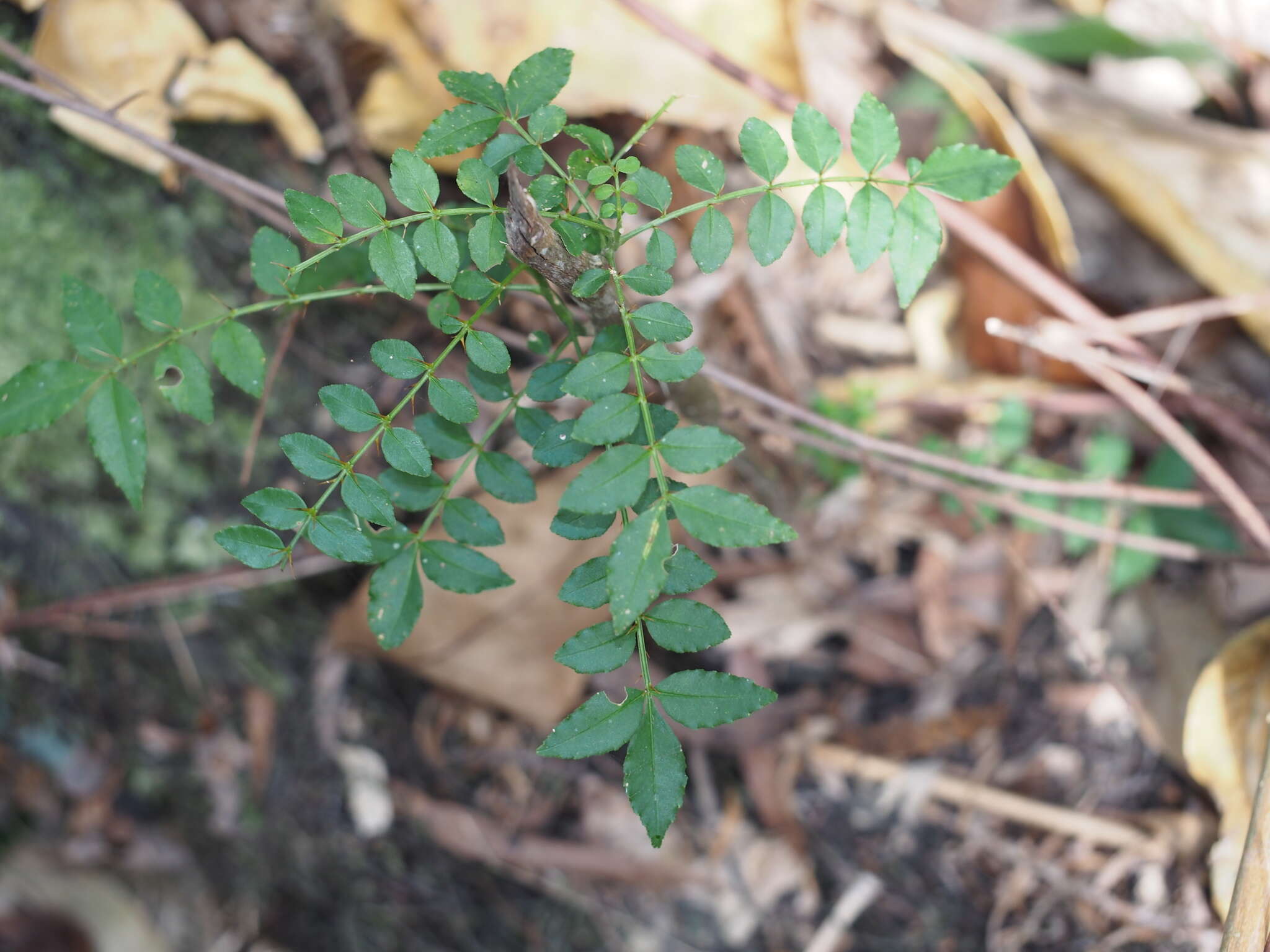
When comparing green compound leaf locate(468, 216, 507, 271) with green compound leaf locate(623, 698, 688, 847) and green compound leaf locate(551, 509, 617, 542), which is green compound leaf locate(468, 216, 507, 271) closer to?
green compound leaf locate(551, 509, 617, 542)

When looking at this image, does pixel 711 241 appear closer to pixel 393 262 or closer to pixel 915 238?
pixel 915 238

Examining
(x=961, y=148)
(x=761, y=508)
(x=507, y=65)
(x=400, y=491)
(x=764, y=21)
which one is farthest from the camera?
(x=764, y=21)

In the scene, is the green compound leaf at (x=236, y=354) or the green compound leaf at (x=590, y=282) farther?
the green compound leaf at (x=236, y=354)

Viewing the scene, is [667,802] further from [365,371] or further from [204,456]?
[204,456]

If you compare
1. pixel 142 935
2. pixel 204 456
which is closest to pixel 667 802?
pixel 204 456

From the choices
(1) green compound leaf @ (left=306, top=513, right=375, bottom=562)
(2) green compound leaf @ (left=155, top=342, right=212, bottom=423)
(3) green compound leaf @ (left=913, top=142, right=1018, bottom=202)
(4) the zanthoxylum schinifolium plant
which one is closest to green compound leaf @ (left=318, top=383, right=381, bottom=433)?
(4) the zanthoxylum schinifolium plant

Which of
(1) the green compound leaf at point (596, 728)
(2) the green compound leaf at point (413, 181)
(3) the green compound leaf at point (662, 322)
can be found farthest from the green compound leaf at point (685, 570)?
(2) the green compound leaf at point (413, 181)

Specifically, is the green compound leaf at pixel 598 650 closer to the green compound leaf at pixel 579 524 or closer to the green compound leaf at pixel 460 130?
the green compound leaf at pixel 579 524
